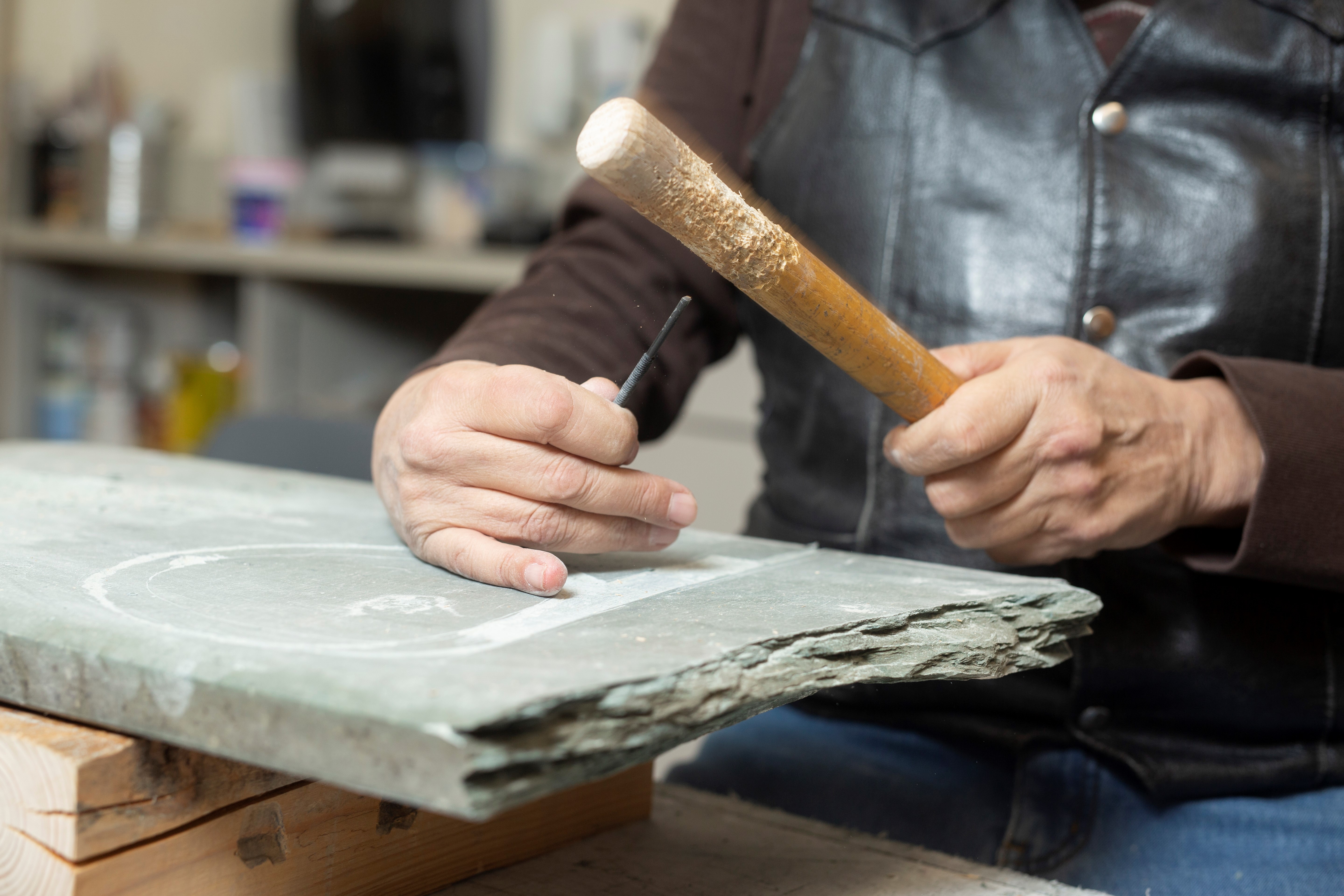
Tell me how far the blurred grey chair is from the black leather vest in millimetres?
624

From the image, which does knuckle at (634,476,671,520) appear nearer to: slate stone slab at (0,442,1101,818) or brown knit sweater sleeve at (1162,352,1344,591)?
slate stone slab at (0,442,1101,818)

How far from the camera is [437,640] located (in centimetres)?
49

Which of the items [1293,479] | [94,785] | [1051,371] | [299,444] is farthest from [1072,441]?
[299,444]

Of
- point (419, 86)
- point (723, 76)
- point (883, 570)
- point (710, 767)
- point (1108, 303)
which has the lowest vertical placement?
point (710, 767)

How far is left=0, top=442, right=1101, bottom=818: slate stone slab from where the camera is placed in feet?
1.32

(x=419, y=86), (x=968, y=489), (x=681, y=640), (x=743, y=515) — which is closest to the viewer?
(x=681, y=640)

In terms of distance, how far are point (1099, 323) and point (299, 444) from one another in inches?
34.9

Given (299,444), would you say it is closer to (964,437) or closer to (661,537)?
(661,537)

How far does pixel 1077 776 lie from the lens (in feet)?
2.69

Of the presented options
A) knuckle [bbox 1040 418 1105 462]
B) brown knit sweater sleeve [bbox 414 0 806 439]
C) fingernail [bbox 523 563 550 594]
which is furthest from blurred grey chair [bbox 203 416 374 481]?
knuckle [bbox 1040 418 1105 462]

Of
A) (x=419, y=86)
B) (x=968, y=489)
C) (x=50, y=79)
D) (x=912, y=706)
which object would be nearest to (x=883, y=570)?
(x=968, y=489)

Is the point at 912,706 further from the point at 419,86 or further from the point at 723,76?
the point at 419,86

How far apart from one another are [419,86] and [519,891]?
2.03 m

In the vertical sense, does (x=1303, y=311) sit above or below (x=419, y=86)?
below
